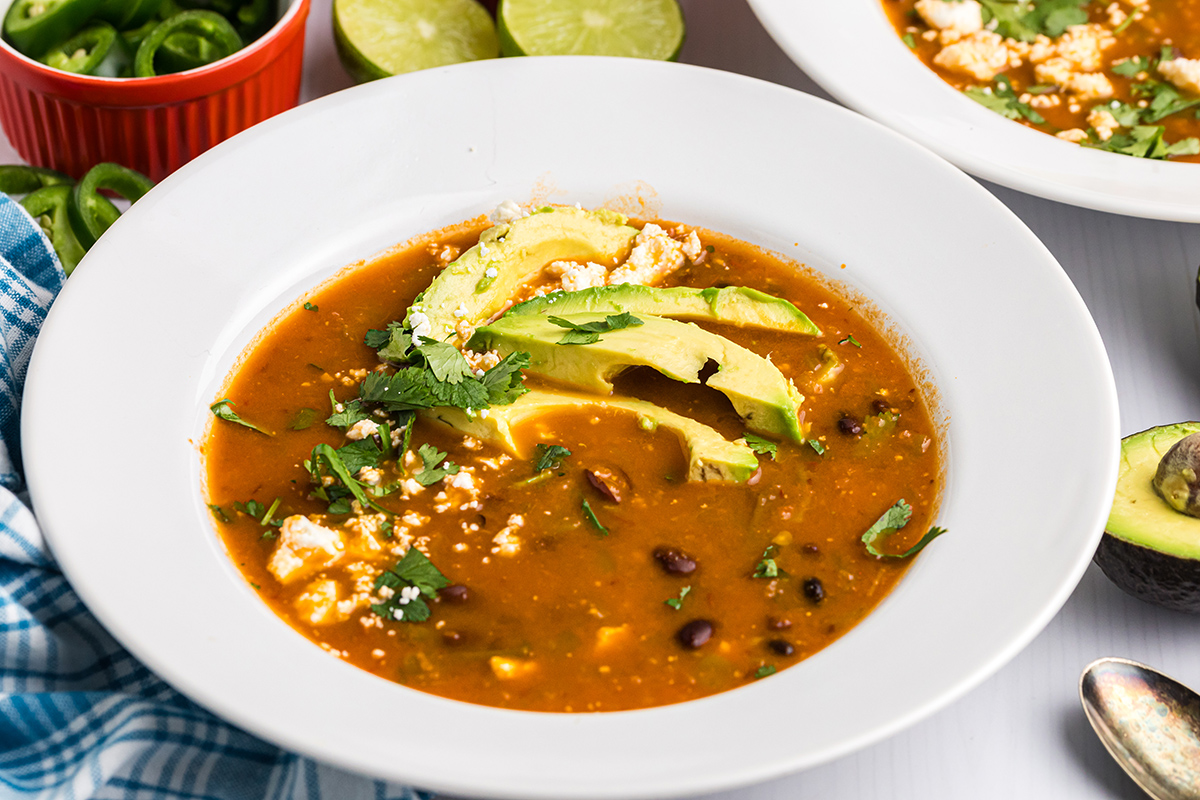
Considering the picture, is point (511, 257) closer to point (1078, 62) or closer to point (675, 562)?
point (675, 562)

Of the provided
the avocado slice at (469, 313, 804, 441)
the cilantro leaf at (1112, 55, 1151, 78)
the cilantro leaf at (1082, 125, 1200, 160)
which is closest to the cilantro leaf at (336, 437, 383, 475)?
the avocado slice at (469, 313, 804, 441)

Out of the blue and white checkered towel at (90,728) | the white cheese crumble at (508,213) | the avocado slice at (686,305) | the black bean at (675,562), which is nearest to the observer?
the blue and white checkered towel at (90,728)

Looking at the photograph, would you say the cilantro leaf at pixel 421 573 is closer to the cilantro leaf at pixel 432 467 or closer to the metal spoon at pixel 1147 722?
the cilantro leaf at pixel 432 467

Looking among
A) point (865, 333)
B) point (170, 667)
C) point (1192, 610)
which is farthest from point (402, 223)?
point (1192, 610)

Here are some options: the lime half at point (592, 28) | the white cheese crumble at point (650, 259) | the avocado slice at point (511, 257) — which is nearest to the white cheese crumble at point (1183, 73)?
the lime half at point (592, 28)

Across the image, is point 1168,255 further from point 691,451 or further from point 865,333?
point 691,451

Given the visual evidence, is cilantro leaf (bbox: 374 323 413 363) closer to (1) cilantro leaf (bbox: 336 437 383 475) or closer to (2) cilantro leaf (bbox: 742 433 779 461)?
(1) cilantro leaf (bbox: 336 437 383 475)

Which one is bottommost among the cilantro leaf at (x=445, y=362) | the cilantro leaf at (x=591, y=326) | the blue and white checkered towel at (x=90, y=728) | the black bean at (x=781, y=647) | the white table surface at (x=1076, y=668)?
the blue and white checkered towel at (x=90, y=728)
